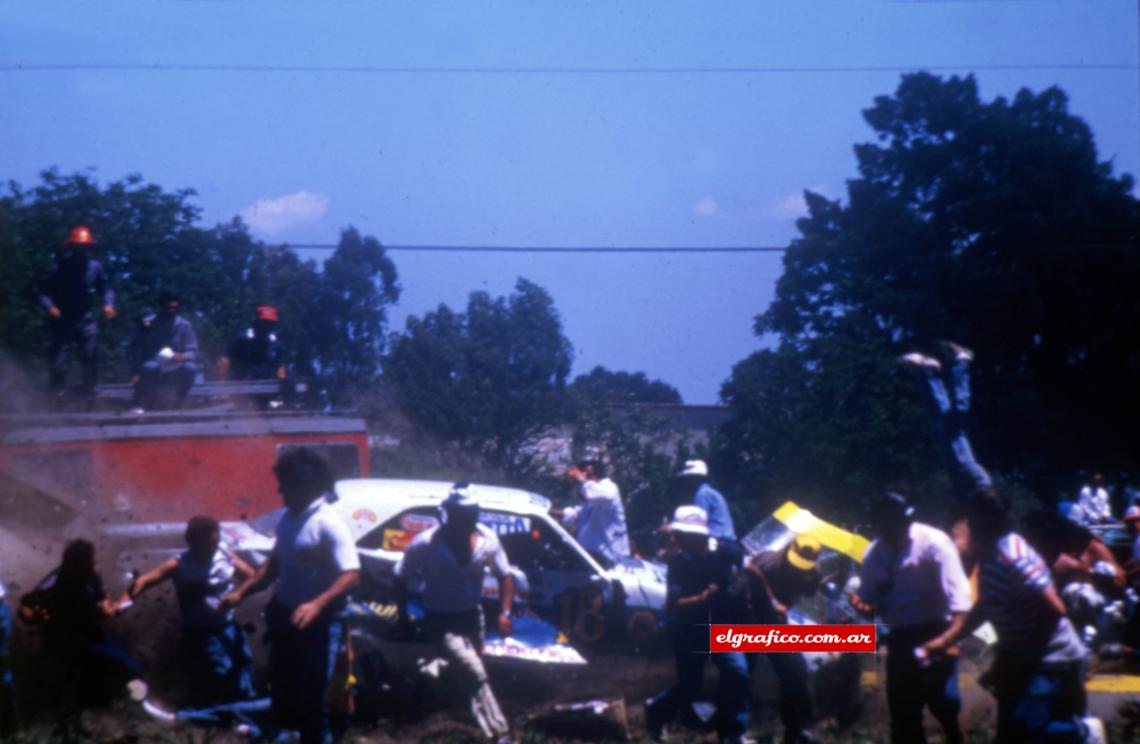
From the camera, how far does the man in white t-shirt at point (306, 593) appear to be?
568cm

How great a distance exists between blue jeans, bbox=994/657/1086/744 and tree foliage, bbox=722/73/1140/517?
55.2 ft

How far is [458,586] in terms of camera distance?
22.7ft

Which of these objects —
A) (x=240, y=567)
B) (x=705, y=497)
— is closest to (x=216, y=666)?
(x=240, y=567)

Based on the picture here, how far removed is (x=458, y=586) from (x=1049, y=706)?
11.3 ft

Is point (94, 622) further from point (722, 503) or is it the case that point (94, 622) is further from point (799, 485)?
point (799, 485)

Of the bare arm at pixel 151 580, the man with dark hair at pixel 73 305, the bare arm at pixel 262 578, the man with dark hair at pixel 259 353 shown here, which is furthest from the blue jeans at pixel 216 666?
the man with dark hair at pixel 259 353

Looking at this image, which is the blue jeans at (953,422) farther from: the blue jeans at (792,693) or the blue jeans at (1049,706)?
the blue jeans at (1049,706)

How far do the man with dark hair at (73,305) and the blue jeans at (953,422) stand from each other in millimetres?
7443

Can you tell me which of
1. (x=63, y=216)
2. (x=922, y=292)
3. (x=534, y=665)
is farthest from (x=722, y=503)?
(x=63, y=216)

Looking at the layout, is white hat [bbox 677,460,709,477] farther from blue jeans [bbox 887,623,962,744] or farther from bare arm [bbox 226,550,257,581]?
bare arm [bbox 226,550,257,581]

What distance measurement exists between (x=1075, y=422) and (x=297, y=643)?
2383 centimetres

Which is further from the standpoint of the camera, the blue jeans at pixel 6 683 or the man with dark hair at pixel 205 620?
the man with dark hair at pixel 205 620

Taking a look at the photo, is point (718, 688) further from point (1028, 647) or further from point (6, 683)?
point (6, 683)

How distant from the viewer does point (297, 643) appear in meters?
5.70
